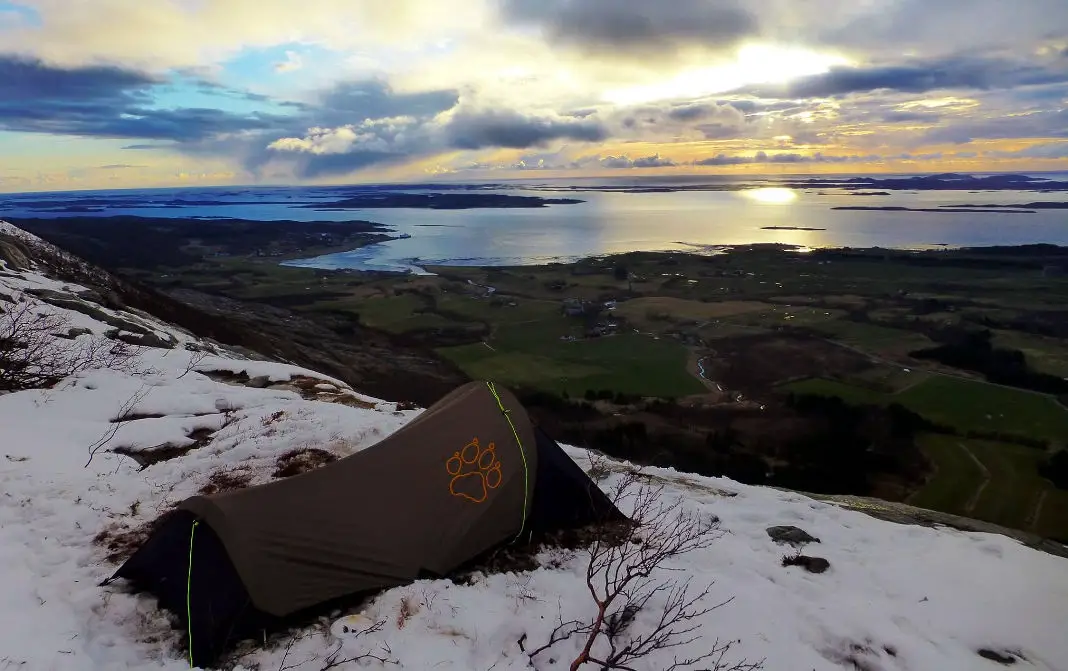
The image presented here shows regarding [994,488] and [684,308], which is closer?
[994,488]

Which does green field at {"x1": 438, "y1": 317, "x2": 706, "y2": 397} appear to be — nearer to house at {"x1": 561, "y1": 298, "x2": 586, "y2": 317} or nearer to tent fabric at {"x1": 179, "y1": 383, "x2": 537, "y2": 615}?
house at {"x1": 561, "y1": 298, "x2": 586, "y2": 317}

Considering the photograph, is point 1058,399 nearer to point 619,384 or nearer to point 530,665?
point 619,384

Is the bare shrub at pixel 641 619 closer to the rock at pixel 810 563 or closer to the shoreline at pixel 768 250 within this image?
the rock at pixel 810 563

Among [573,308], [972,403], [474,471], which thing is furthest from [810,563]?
[573,308]

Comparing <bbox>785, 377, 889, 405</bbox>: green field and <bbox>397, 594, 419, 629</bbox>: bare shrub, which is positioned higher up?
<bbox>397, 594, 419, 629</bbox>: bare shrub

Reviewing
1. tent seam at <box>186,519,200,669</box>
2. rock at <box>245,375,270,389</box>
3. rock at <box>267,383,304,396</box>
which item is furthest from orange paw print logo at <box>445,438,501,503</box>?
rock at <box>245,375,270,389</box>

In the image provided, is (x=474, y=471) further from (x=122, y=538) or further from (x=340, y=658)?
(x=122, y=538)

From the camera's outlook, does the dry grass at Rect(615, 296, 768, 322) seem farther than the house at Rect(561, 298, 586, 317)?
Yes

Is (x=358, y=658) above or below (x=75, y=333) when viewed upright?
below
